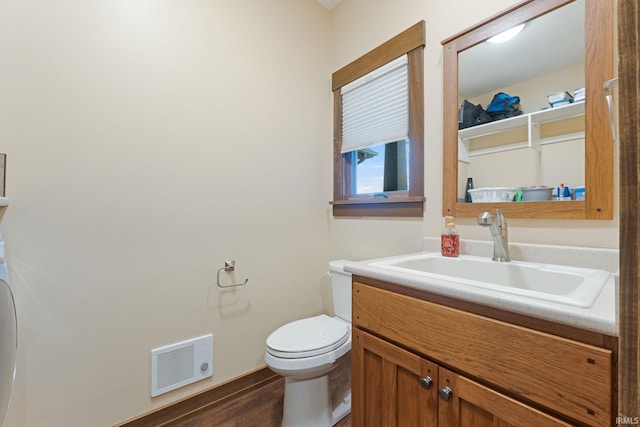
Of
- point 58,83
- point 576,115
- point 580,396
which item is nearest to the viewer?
point 580,396

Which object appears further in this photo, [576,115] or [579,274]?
[576,115]

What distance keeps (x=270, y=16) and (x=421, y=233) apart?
64.3 inches

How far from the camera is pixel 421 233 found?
1506mm

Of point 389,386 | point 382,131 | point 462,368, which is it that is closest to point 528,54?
point 382,131

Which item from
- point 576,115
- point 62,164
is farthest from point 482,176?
point 62,164

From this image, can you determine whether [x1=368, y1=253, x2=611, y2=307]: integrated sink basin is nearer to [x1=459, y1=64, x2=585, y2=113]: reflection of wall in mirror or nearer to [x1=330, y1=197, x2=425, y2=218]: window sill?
[x1=330, y1=197, x2=425, y2=218]: window sill

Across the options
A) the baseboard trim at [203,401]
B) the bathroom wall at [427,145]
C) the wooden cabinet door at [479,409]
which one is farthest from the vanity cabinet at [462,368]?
the baseboard trim at [203,401]

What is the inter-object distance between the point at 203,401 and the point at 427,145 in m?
1.81

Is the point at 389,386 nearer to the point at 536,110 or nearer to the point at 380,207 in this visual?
the point at 380,207

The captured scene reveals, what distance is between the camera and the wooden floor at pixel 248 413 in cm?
142

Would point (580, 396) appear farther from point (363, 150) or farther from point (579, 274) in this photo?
point (363, 150)

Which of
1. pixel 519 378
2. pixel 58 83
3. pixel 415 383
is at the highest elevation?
pixel 58 83

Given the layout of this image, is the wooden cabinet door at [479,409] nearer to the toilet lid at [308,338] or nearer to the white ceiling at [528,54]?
the toilet lid at [308,338]

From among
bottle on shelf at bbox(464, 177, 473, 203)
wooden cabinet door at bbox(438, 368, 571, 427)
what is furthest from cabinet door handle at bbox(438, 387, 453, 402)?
→ bottle on shelf at bbox(464, 177, 473, 203)
